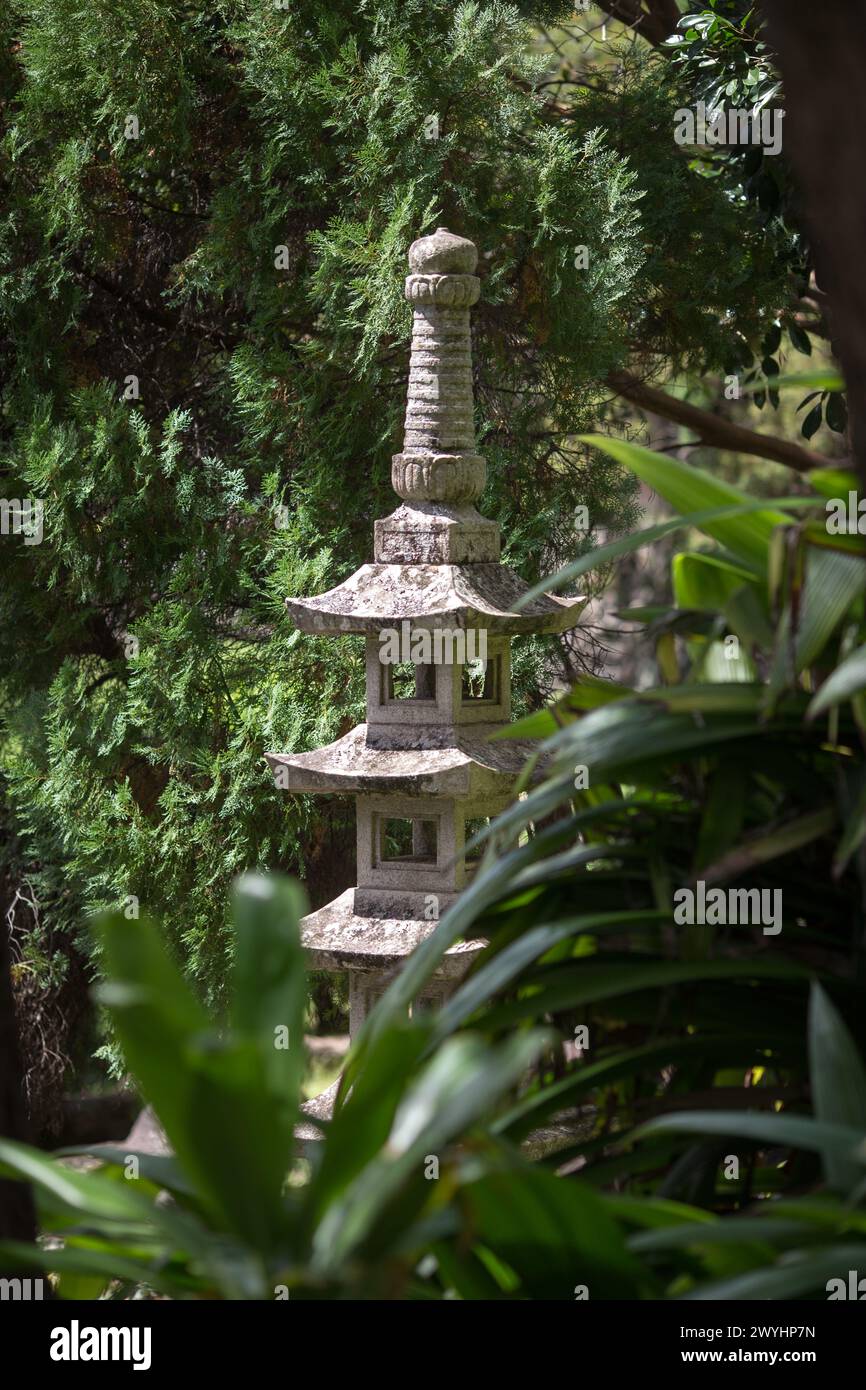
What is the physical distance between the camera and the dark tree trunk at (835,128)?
3.67 ft

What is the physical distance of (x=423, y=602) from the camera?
4.07 metres

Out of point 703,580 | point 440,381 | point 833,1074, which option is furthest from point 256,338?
point 833,1074

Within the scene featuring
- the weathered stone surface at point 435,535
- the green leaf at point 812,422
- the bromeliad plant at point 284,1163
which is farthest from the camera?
the green leaf at point 812,422

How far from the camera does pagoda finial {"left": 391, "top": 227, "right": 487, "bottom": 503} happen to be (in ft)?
13.9

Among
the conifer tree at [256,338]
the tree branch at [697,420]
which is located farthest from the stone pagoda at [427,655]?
the tree branch at [697,420]

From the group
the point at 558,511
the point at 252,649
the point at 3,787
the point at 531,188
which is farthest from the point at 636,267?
the point at 3,787

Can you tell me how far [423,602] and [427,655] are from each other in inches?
5.8

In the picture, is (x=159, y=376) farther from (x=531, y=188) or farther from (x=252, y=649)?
(x=531, y=188)

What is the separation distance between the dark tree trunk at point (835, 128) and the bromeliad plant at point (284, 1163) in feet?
2.00

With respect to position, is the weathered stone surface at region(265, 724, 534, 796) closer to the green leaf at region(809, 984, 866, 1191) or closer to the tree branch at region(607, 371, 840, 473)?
the green leaf at region(809, 984, 866, 1191)

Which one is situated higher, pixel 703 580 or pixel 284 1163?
pixel 703 580
